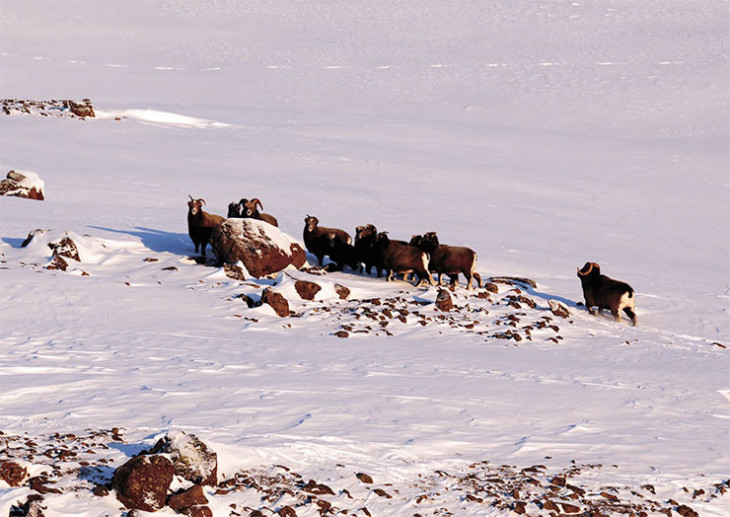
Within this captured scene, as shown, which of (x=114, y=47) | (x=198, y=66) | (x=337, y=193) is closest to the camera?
(x=337, y=193)

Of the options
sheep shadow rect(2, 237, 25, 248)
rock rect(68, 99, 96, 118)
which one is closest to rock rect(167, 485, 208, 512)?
sheep shadow rect(2, 237, 25, 248)

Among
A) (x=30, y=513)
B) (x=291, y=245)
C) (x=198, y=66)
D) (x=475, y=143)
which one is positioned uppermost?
(x=198, y=66)

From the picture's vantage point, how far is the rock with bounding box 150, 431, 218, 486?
25.6 ft

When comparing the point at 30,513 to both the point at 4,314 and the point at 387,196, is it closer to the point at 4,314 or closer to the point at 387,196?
the point at 4,314

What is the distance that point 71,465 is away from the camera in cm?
795

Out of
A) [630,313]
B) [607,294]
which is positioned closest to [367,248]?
[607,294]

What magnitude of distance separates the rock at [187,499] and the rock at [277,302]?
24.0 feet

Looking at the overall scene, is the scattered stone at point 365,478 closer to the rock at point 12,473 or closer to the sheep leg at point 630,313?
the rock at point 12,473

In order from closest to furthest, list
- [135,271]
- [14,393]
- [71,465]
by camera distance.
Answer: [71,465]
[14,393]
[135,271]

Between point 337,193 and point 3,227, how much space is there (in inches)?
421

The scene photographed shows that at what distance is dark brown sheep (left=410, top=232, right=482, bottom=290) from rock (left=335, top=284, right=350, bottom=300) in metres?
1.87

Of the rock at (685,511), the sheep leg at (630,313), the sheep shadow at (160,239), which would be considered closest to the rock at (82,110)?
the sheep shadow at (160,239)

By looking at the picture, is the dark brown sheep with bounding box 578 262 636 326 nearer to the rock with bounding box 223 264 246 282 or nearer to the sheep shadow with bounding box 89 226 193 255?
the rock with bounding box 223 264 246 282

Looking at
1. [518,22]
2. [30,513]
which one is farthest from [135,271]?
[518,22]
